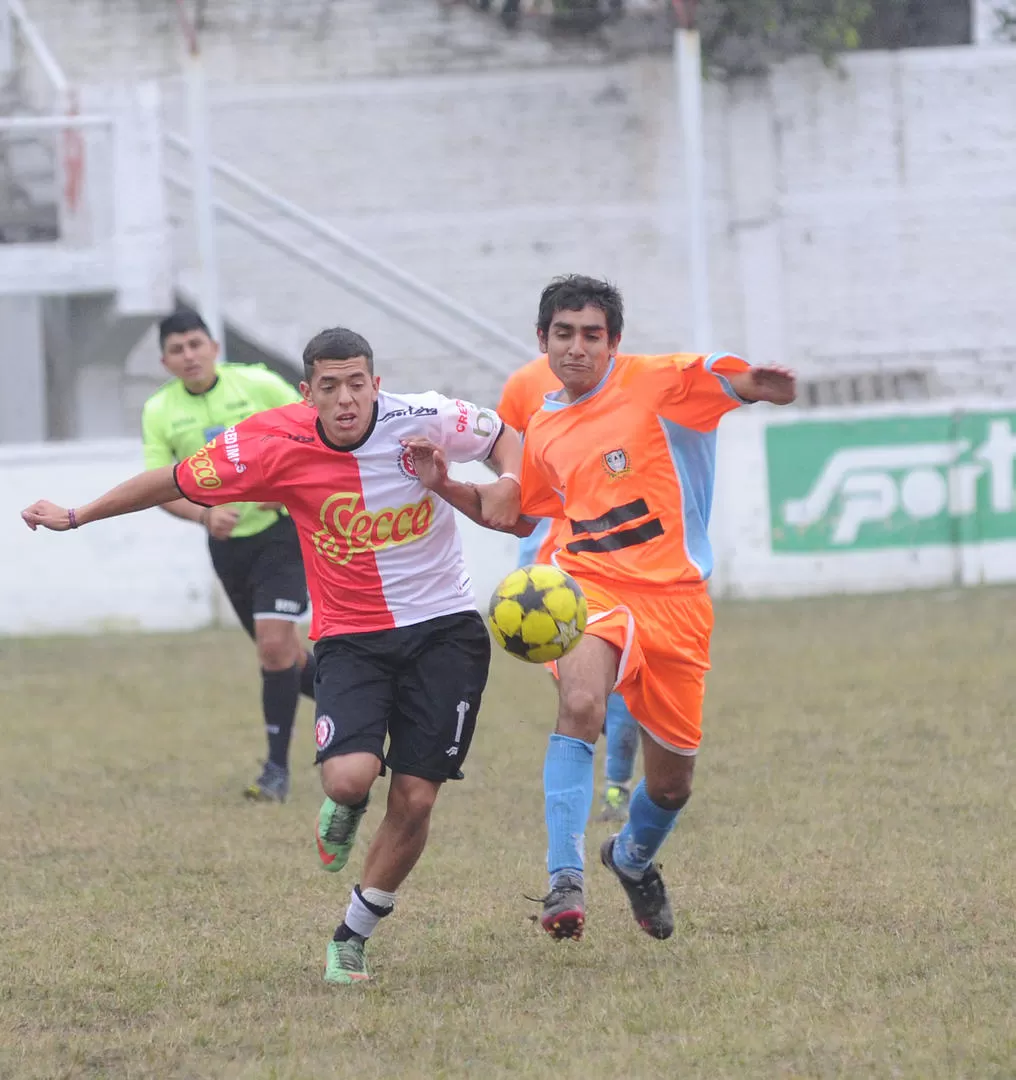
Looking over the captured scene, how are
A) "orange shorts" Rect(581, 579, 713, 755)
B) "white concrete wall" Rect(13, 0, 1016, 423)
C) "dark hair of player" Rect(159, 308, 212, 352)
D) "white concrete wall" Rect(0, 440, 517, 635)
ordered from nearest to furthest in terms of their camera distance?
"orange shorts" Rect(581, 579, 713, 755) → "dark hair of player" Rect(159, 308, 212, 352) → "white concrete wall" Rect(0, 440, 517, 635) → "white concrete wall" Rect(13, 0, 1016, 423)

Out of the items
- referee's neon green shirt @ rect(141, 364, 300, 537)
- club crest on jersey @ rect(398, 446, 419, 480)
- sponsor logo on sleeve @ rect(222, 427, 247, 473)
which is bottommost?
club crest on jersey @ rect(398, 446, 419, 480)

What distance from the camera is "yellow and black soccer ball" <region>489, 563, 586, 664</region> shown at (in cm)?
516

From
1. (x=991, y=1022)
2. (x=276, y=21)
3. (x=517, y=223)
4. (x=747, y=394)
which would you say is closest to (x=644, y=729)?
(x=747, y=394)

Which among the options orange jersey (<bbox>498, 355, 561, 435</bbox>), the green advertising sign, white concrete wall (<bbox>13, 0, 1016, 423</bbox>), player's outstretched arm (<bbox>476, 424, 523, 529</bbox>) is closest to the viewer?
player's outstretched arm (<bbox>476, 424, 523, 529</bbox>)

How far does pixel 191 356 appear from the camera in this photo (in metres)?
8.59

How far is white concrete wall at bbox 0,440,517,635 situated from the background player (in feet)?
24.9

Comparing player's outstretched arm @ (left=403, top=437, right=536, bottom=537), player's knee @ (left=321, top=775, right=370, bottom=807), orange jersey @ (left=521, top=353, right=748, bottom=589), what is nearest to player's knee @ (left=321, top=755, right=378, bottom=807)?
player's knee @ (left=321, top=775, right=370, bottom=807)

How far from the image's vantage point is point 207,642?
47.3ft

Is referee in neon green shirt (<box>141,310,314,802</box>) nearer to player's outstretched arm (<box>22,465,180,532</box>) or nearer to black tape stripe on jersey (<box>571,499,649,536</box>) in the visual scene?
player's outstretched arm (<box>22,465,180,532</box>)

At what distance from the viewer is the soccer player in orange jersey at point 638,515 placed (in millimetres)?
5551

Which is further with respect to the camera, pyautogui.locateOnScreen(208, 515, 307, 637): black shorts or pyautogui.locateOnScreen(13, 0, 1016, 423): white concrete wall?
pyautogui.locateOnScreen(13, 0, 1016, 423): white concrete wall

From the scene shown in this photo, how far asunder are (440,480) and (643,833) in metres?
1.31

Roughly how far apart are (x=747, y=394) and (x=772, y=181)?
14647mm

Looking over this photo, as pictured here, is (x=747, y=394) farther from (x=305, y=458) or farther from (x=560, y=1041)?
(x=560, y=1041)
